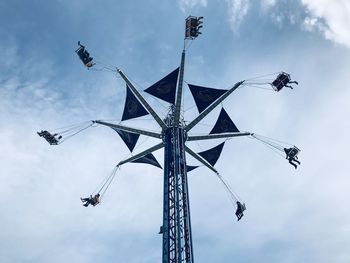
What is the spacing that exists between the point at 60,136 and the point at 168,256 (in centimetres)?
1384

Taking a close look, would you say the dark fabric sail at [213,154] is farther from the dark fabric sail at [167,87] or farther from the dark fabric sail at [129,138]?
the dark fabric sail at [167,87]

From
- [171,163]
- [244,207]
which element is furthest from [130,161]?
[244,207]

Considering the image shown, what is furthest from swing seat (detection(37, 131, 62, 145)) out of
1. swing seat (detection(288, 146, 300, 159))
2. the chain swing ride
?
swing seat (detection(288, 146, 300, 159))

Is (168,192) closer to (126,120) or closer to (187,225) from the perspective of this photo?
(187,225)

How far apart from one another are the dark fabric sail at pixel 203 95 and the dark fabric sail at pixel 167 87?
149cm

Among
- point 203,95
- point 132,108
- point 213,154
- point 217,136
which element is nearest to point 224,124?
point 217,136

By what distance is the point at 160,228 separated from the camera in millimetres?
26984

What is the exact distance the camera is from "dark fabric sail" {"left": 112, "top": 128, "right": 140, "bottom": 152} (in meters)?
33.3

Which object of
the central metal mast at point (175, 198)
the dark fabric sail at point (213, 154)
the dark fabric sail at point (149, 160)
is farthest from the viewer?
the dark fabric sail at point (213, 154)

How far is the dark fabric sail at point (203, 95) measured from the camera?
103 ft

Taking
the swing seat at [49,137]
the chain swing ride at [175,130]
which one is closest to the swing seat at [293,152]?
the chain swing ride at [175,130]

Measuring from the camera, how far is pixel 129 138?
33.6 metres

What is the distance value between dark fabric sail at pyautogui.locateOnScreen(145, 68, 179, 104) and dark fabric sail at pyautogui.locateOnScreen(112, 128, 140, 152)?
13.6 feet

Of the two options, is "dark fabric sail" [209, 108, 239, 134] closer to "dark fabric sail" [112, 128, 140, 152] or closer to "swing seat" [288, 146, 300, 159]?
"swing seat" [288, 146, 300, 159]
